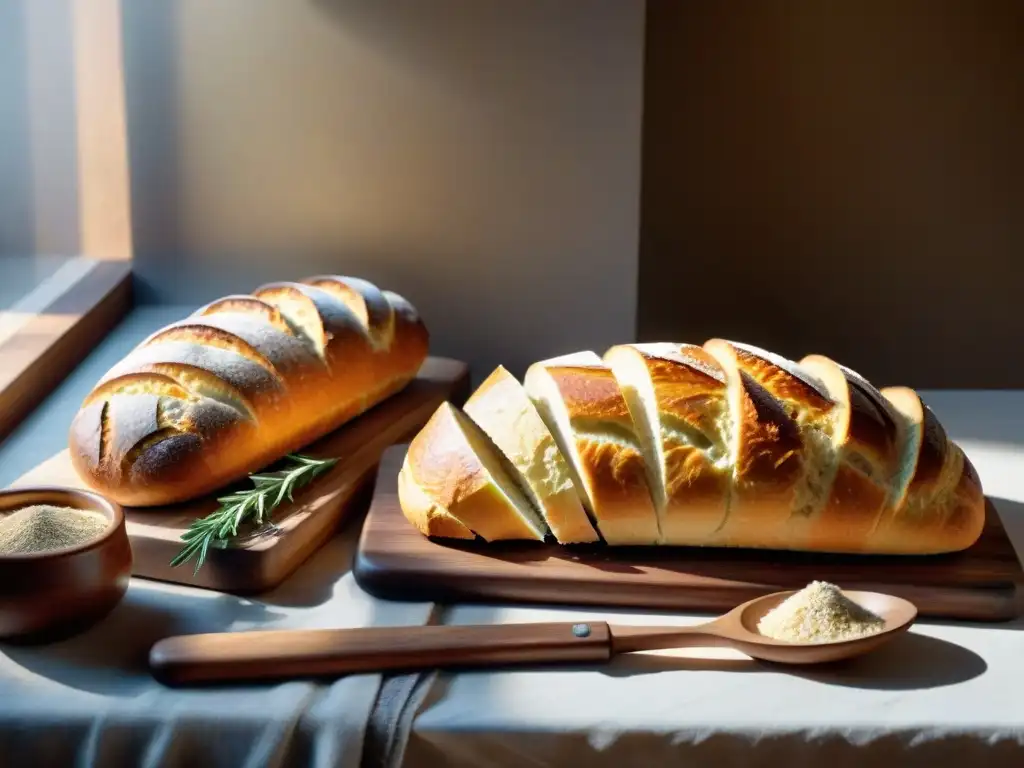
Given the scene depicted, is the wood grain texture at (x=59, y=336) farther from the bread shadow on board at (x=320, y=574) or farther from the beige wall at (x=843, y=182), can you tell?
the beige wall at (x=843, y=182)

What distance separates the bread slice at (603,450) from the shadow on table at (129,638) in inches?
11.9

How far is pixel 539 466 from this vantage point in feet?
3.38

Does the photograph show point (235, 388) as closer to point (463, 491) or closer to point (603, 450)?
point (463, 491)

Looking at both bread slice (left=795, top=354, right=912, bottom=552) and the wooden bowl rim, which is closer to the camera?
the wooden bowl rim

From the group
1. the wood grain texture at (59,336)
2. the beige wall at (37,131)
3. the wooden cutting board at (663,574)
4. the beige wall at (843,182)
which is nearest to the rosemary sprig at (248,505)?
the wooden cutting board at (663,574)

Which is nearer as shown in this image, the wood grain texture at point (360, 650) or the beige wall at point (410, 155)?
the wood grain texture at point (360, 650)

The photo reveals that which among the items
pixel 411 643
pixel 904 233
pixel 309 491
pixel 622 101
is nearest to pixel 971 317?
pixel 904 233

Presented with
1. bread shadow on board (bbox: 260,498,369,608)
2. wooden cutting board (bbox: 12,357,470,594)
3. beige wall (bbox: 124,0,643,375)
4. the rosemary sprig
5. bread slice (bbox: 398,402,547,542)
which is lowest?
bread shadow on board (bbox: 260,498,369,608)

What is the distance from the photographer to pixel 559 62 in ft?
5.26

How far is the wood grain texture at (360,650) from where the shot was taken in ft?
2.79

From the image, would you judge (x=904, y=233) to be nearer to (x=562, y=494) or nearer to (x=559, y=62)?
(x=559, y=62)

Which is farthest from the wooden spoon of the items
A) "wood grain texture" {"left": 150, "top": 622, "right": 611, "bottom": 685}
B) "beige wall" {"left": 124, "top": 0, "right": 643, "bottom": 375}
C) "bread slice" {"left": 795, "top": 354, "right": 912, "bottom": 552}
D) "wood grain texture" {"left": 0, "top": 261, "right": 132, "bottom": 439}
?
"beige wall" {"left": 124, "top": 0, "right": 643, "bottom": 375}

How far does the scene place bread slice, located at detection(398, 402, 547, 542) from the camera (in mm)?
1019

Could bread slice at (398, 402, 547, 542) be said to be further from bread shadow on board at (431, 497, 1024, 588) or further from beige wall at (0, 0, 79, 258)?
beige wall at (0, 0, 79, 258)
